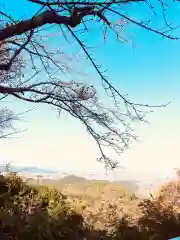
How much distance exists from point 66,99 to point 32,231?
193 centimetres

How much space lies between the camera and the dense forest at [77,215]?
17.4 feet

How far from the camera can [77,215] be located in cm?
586

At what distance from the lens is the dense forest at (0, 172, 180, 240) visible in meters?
5.31

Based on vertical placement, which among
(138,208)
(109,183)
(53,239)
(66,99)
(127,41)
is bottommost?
(53,239)

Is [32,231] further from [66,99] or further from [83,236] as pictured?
[66,99]

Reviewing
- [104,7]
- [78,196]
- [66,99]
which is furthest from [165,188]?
[104,7]

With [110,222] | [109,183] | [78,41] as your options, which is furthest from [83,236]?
[78,41]

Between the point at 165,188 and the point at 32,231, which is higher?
the point at 165,188

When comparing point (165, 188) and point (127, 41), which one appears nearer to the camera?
point (127, 41)

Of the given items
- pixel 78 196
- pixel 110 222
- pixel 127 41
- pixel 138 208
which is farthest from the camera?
pixel 78 196

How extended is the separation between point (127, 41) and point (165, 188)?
11.6 ft

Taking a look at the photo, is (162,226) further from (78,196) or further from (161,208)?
(78,196)

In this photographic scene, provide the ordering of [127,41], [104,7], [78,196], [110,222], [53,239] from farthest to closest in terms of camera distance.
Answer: [78,196]
[110,222]
[53,239]
[127,41]
[104,7]

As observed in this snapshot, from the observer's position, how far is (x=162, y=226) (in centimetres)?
590
